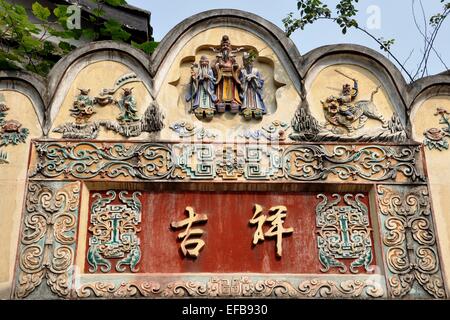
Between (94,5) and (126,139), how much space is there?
391 centimetres

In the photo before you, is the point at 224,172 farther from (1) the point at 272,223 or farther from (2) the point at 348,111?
(2) the point at 348,111

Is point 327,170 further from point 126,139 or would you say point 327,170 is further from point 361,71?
point 126,139

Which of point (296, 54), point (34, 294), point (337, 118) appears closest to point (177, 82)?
point (296, 54)

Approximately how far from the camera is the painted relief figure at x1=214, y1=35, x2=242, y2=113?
25.7 ft

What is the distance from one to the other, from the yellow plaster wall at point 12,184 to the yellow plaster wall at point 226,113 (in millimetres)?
1563

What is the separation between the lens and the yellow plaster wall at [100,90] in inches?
303

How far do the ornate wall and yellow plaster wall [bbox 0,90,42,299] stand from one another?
15mm

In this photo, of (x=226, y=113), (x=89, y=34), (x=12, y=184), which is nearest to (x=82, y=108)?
(x=12, y=184)

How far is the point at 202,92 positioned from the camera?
794cm

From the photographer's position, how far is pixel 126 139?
757 centimetres

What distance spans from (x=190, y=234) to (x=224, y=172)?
0.81 metres

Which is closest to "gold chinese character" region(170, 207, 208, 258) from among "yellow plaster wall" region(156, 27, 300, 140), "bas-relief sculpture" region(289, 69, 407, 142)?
"yellow plaster wall" region(156, 27, 300, 140)

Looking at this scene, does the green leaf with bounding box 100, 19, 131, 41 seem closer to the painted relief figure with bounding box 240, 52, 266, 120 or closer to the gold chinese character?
the painted relief figure with bounding box 240, 52, 266, 120

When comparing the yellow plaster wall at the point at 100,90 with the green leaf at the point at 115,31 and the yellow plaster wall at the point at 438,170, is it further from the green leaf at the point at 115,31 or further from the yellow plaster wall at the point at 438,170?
the yellow plaster wall at the point at 438,170
